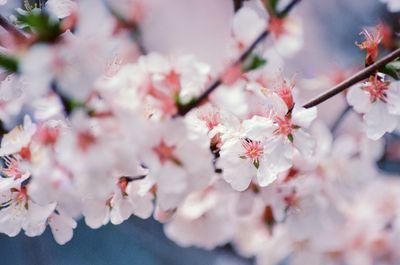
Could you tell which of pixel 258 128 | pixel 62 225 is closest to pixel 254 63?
pixel 258 128

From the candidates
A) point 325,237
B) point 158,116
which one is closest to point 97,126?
point 158,116

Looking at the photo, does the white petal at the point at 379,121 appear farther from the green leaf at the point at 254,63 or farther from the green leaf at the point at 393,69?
the green leaf at the point at 254,63

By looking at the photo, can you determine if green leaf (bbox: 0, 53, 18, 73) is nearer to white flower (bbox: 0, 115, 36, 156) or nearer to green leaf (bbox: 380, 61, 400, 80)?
white flower (bbox: 0, 115, 36, 156)

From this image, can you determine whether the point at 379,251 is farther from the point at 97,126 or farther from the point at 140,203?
the point at 97,126

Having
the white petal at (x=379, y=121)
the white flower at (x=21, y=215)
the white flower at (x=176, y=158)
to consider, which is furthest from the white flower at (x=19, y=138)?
the white petal at (x=379, y=121)

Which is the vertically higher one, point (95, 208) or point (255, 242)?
point (95, 208)

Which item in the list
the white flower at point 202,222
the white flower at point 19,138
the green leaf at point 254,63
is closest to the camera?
the green leaf at point 254,63
